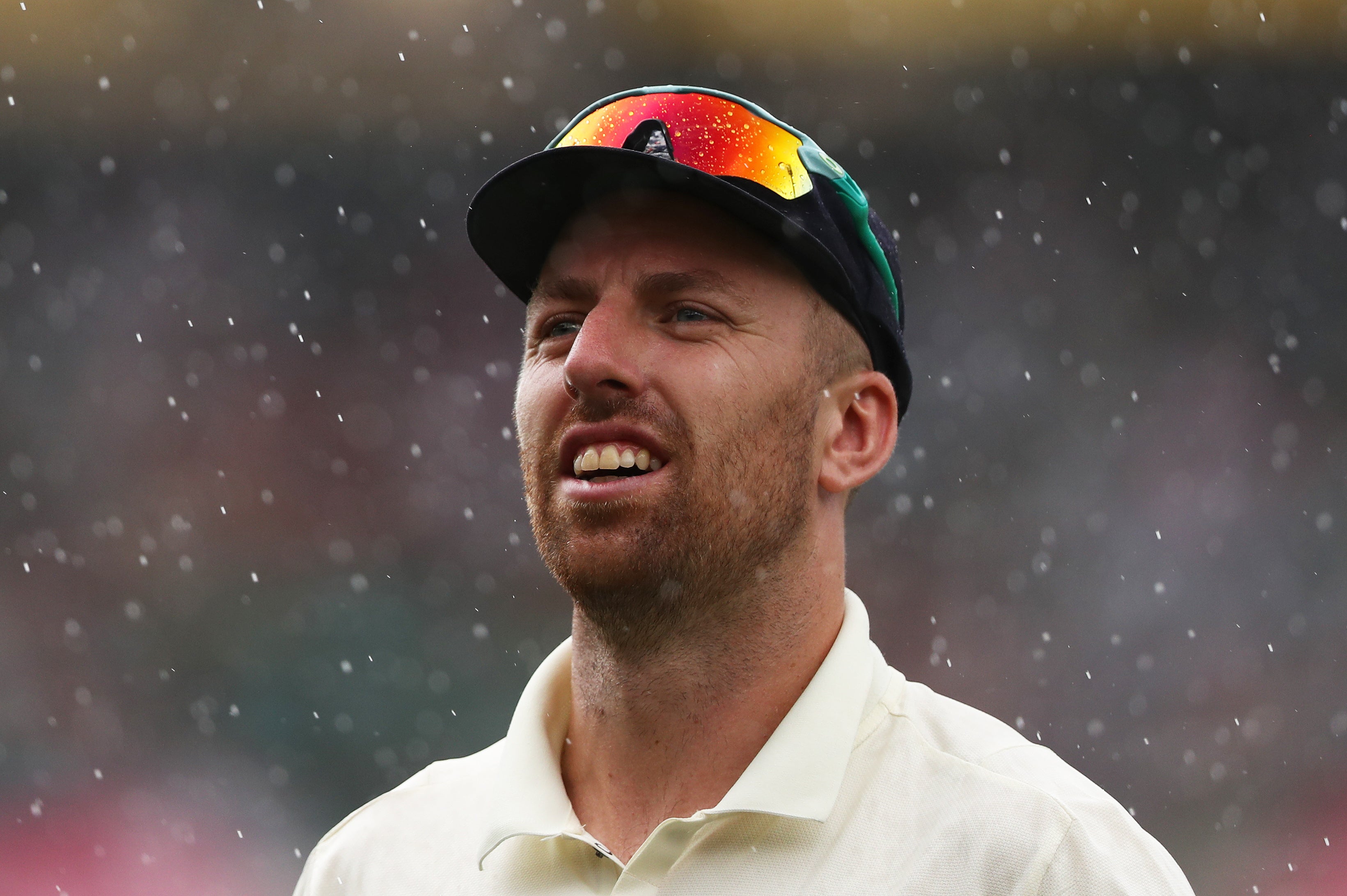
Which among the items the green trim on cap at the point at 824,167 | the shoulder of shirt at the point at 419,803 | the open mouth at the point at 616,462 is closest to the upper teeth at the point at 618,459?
the open mouth at the point at 616,462

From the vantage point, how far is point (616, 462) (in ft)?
5.28

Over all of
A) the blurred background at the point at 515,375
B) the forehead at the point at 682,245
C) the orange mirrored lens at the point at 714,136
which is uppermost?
the orange mirrored lens at the point at 714,136

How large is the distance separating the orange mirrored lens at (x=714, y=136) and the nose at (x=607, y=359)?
235 millimetres

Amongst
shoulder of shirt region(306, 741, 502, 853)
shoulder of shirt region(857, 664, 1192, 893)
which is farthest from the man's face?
shoulder of shirt region(306, 741, 502, 853)

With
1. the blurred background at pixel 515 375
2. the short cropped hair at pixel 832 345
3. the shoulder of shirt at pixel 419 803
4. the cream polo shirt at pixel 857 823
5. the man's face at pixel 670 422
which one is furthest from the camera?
the blurred background at pixel 515 375

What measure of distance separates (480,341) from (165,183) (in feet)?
6.23

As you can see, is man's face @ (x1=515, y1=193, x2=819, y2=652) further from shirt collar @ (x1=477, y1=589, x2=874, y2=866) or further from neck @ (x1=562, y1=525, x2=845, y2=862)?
shirt collar @ (x1=477, y1=589, x2=874, y2=866)

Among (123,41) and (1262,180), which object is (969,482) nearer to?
(1262,180)

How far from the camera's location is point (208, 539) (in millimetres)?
6523

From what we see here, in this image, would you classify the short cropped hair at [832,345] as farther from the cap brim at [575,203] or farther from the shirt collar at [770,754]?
the shirt collar at [770,754]

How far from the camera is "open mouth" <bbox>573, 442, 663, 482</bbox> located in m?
1.61

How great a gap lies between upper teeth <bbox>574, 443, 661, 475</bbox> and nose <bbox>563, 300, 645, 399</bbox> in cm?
7

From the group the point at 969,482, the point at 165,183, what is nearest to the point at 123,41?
the point at 165,183

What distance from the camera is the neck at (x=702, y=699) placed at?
1648 mm
